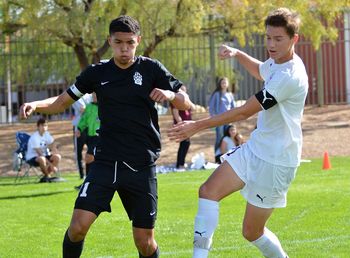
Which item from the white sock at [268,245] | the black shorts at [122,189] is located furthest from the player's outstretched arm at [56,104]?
the white sock at [268,245]

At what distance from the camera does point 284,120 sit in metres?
6.90

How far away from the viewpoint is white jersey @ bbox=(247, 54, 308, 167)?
682cm

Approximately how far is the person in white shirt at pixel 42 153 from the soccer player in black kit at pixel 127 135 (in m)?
11.1

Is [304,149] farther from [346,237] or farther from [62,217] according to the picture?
[346,237]

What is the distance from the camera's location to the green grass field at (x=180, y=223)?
9078mm

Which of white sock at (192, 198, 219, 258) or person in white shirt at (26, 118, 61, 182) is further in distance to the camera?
person in white shirt at (26, 118, 61, 182)

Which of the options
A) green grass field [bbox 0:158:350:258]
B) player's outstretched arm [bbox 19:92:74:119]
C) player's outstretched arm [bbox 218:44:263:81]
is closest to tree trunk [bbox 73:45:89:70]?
green grass field [bbox 0:158:350:258]

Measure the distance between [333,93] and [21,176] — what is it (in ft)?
47.1

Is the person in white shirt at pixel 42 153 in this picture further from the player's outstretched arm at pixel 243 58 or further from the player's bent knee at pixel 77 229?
the player's bent knee at pixel 77 229

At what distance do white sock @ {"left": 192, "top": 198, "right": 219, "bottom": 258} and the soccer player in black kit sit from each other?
431mm

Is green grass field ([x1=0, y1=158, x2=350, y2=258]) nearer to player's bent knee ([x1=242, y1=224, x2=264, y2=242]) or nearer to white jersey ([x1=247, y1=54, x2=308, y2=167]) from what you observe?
player's bent knee ([x1=242, y1=224, x2=264, y2=242])

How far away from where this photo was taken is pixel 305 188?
1444 centimetres

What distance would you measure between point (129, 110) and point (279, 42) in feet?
4.25

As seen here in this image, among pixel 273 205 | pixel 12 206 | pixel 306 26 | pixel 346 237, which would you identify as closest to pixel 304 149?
pixel 306 26
